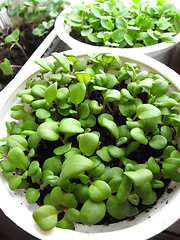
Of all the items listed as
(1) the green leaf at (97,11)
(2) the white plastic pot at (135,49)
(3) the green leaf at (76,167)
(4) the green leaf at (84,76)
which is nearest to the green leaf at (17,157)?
(3) the green leaf at (76,167)

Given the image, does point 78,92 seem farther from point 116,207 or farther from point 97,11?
point 97,11

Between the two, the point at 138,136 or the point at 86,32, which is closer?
the point at 138,136

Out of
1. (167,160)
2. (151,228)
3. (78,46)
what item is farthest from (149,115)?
(78,46)

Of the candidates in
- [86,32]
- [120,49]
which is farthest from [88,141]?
[86,32]

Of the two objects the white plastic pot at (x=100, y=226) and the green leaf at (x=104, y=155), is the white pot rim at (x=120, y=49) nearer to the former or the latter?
the white plastic pot at (x=100, y=226)

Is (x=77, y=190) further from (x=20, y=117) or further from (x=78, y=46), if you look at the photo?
(x=78, y=46)

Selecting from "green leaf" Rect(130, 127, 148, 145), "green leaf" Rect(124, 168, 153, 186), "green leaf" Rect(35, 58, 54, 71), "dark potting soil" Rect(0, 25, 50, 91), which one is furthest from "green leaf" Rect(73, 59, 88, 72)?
"dark potting soil" Rect(0, 25, 50, 91)

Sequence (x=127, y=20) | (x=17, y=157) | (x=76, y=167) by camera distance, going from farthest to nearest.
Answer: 1. (x=127, y=20)
2. (x=17, y=157)
3. (x=76, y=167)

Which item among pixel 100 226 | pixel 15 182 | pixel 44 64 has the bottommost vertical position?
pixel 100 226

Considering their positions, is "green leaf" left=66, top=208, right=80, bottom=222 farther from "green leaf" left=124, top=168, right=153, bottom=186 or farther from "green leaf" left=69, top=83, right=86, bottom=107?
"green leaf" left=69, top=83, right=86, bottom=107
